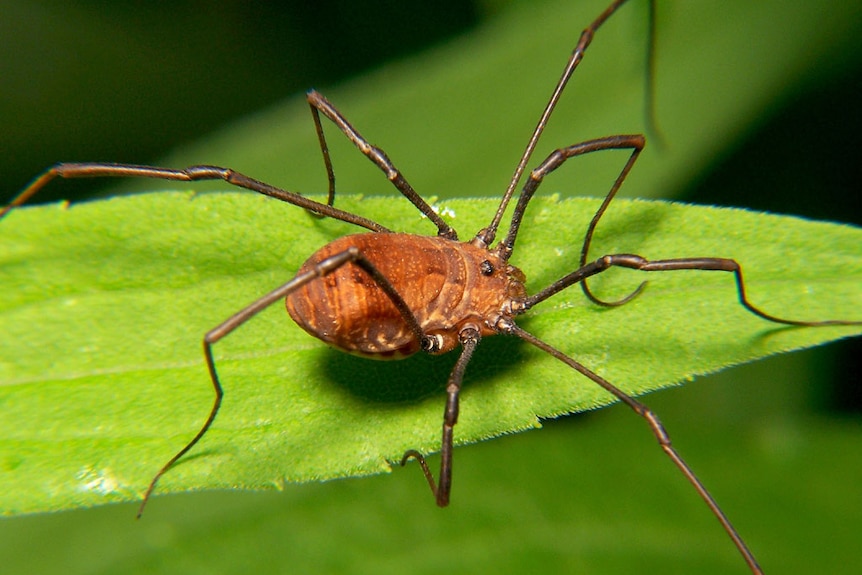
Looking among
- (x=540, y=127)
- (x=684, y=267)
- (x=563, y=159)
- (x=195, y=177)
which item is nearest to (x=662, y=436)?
(x=684, y=267)

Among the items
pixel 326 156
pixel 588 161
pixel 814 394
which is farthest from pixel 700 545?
pixel 326 156

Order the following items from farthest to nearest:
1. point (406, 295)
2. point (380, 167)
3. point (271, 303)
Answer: point (380, 167)
point (406, 295)
point (271, 303)

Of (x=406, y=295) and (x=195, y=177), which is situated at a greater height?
(x=195, y=177)

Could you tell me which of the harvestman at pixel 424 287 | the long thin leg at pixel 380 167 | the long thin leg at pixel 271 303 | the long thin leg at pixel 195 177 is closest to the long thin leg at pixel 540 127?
the harvestman at pixel 424 287

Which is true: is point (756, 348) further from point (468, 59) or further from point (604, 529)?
point (468, 59)

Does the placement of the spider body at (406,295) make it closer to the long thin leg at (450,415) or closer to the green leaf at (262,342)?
the long thin leg at (450,415)

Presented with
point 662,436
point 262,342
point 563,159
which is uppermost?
point 563,159

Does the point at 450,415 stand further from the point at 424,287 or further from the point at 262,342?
the point at 262,342
